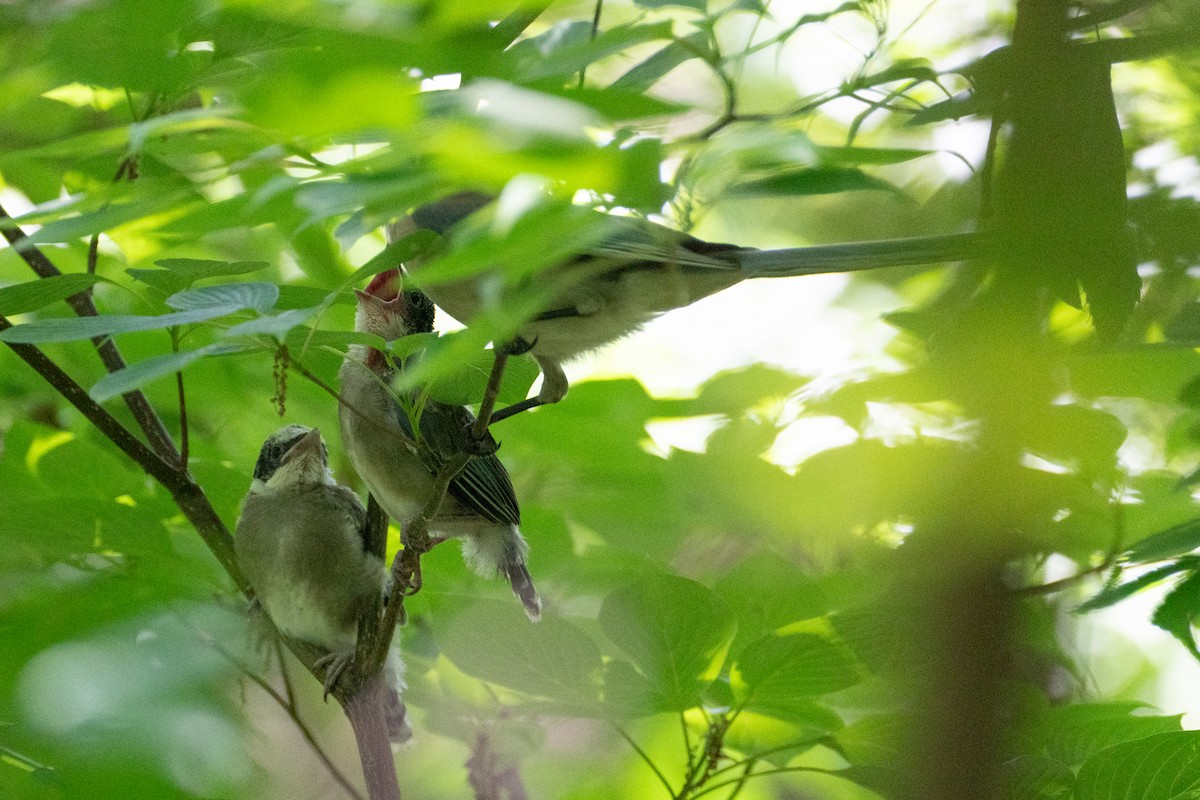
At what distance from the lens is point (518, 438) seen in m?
2.98

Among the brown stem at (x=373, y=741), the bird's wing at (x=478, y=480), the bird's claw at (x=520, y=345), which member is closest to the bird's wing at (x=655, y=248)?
the bird's claw at (x=520, y=345)

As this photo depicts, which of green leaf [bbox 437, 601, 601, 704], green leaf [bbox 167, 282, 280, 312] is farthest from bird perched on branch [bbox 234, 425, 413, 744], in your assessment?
green leaf [bbox 167, 282, 280, 312]

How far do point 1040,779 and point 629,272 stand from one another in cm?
138

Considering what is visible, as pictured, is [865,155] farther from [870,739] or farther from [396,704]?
[396,704]

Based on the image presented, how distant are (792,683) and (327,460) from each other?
2231 millimetres

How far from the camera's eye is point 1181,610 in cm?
186

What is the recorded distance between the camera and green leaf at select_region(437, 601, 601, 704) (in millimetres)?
2201

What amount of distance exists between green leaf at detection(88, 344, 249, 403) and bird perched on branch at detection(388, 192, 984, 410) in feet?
1.61

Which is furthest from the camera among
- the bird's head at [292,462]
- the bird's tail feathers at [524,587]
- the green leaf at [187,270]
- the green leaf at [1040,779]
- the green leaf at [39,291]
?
the bird's head at [292,462]

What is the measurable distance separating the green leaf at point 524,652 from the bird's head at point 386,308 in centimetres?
116

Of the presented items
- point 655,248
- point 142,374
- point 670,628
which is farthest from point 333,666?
point 142,374

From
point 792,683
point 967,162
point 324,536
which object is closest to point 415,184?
point 967,162

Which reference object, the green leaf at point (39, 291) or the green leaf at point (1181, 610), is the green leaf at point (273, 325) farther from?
Result: the green leaf at point (1181, 610)

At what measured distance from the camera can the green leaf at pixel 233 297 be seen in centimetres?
142
